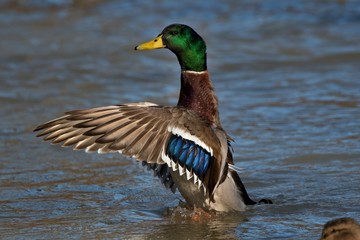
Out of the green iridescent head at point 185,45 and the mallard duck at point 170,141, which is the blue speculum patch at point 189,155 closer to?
the mallard duck at point 170,141

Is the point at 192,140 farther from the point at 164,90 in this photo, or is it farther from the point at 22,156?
the point at 164,90

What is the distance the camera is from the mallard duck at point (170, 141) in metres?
6.14

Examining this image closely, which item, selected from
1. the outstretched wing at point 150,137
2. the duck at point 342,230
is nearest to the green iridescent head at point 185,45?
the outstretched wing at point 150,137

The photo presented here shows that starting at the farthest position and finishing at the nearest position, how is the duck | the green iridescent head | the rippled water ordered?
1. the green iridescent head
2. the rippled water
3. the duck

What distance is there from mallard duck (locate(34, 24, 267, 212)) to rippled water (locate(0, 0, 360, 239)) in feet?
0.68

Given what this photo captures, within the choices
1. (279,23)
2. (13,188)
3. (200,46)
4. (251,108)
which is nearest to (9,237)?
(13,188)

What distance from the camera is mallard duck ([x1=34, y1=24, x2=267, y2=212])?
6.14 m

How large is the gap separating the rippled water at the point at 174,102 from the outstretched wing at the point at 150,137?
48 centimetres

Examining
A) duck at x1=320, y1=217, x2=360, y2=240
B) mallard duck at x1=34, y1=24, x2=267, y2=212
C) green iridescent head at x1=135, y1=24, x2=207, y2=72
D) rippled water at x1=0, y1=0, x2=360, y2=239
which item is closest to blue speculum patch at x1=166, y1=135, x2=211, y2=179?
mallard duck at x1=34, y1=24, x2=267, y2=212

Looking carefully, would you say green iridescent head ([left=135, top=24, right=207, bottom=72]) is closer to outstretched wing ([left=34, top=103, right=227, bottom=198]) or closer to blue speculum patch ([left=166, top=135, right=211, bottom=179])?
outstretched wing ([left=34, top=103, right=227, bottom=198])

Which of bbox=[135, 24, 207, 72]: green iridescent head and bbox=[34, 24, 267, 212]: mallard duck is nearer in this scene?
bbox=[34, 24, 267, 212]: mallard duck

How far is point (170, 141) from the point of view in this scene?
618cm

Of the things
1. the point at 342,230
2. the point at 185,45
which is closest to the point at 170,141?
the point at 185,45

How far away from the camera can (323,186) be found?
23.4ft
